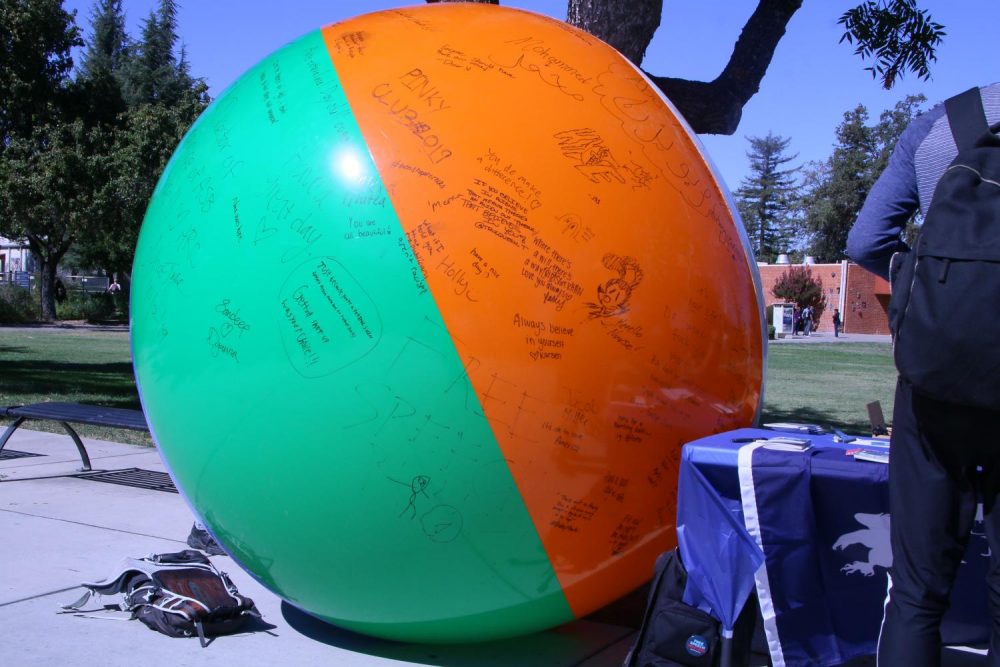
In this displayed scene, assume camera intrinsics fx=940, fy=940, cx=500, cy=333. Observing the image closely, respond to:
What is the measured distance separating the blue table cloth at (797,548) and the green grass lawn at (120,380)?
6.56 meters

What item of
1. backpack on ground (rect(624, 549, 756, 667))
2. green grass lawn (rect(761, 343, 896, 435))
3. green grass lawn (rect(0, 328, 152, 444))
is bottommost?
green grass lawn (rect(761, 343, 896, 435))

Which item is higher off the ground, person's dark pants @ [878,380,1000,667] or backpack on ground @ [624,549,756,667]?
person's dark pants @ [878,380,1000,667]

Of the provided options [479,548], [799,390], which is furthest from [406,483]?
[799,390]

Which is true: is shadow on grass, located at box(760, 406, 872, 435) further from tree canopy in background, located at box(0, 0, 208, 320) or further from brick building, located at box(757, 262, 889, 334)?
brick building, located at box(757, 262, 889, 334)

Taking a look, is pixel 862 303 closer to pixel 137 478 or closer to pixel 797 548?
pixel 137 478

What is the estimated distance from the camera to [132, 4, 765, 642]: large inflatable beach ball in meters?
2.86

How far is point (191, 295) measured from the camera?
3135 millimetres

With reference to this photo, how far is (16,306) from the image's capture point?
105 feet

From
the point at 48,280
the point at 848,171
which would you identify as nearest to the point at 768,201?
the point at 848,171

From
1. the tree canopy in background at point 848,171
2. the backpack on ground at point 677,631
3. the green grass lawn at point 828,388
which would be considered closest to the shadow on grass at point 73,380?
the green grass lawn at point 828,388

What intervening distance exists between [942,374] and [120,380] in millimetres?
13057

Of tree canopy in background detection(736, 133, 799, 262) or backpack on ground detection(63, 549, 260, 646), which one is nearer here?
backpack on ground detection(63, 549, 260, 646)

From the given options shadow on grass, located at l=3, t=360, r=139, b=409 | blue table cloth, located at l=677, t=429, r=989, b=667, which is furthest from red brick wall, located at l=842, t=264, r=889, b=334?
blue table cloth, located at l=677, t=429, r=989, b=667

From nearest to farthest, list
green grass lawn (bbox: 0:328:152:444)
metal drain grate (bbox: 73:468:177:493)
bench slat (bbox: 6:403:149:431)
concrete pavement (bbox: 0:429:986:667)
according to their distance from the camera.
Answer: concrete pavement (bbox: 0:429:986:667)
bench slat (bbox: 6:403:149:431)
metal drain grate (bbox: 73:468:177:493)
green grass lawn (bbox: 0:328:152:444)
